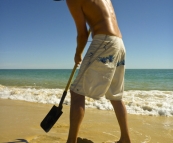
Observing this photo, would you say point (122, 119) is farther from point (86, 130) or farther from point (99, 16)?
point (99, 16)

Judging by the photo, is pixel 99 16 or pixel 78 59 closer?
pixel 99 16

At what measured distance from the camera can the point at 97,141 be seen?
7.62 feet

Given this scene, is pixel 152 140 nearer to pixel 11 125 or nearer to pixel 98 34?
pixel 98 34

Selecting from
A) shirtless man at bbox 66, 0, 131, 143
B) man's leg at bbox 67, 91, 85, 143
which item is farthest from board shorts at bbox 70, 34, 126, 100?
man's leg at bbox 67, 91, 85, 143

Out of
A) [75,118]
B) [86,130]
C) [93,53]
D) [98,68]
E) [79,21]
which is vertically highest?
[79,21]

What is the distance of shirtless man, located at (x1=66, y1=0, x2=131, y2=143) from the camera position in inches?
68.9

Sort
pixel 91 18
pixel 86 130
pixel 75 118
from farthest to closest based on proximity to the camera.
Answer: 1. pixel 86 130
2. pixel 91 18
3. pixel 75 118

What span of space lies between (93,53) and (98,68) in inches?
6.0

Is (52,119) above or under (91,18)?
under

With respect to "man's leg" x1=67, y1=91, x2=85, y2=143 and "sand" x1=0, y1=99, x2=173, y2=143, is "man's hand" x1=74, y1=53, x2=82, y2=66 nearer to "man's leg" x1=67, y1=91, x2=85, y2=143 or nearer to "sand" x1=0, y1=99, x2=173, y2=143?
"man's leg" x1=67, y1=91, x2=85, y2=143

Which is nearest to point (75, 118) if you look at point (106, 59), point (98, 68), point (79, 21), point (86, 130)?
point (98, 68)

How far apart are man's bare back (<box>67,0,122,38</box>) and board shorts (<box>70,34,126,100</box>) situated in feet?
0.23

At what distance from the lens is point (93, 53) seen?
1.80m

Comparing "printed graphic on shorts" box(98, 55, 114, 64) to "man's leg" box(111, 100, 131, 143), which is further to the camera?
"man's leg" box(111, 100, 131, 143)
